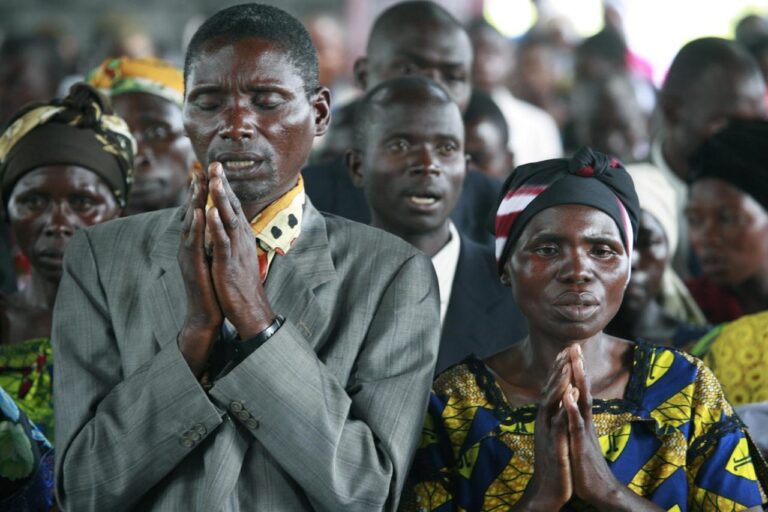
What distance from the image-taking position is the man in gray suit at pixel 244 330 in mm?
2768

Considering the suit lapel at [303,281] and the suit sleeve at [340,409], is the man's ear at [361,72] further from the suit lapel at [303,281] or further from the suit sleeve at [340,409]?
the suit sleeve at [340,409]

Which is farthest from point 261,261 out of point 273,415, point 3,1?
point 3,1

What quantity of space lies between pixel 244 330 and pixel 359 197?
2.09 meters

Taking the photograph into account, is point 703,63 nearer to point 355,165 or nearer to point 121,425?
point 355,165

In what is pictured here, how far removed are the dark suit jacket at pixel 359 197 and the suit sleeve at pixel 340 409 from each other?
1.64 m

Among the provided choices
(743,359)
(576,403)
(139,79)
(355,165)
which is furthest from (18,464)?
(139,79)

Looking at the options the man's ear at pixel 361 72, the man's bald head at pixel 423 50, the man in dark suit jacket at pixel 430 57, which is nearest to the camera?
the man in dark suit jacket at pixel 430 57

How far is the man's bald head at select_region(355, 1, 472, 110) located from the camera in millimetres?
5586

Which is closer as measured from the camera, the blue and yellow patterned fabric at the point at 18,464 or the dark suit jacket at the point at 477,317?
the blue and yellow patterned fabric at the point at 18,464

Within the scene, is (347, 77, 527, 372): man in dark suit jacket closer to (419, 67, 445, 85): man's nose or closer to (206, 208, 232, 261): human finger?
(419, 67, 445, 85): man's nose

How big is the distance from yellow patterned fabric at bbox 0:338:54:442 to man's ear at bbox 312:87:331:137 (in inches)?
55.3

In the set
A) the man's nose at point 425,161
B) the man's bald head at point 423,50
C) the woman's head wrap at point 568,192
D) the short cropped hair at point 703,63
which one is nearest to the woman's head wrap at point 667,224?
the short cropped hair at point 703,63

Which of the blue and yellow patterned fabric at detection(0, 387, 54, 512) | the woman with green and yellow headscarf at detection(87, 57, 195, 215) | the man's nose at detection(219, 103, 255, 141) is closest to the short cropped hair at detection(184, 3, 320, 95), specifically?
the man's nose at detection(219, 103, 255, 141)

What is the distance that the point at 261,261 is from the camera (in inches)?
120
